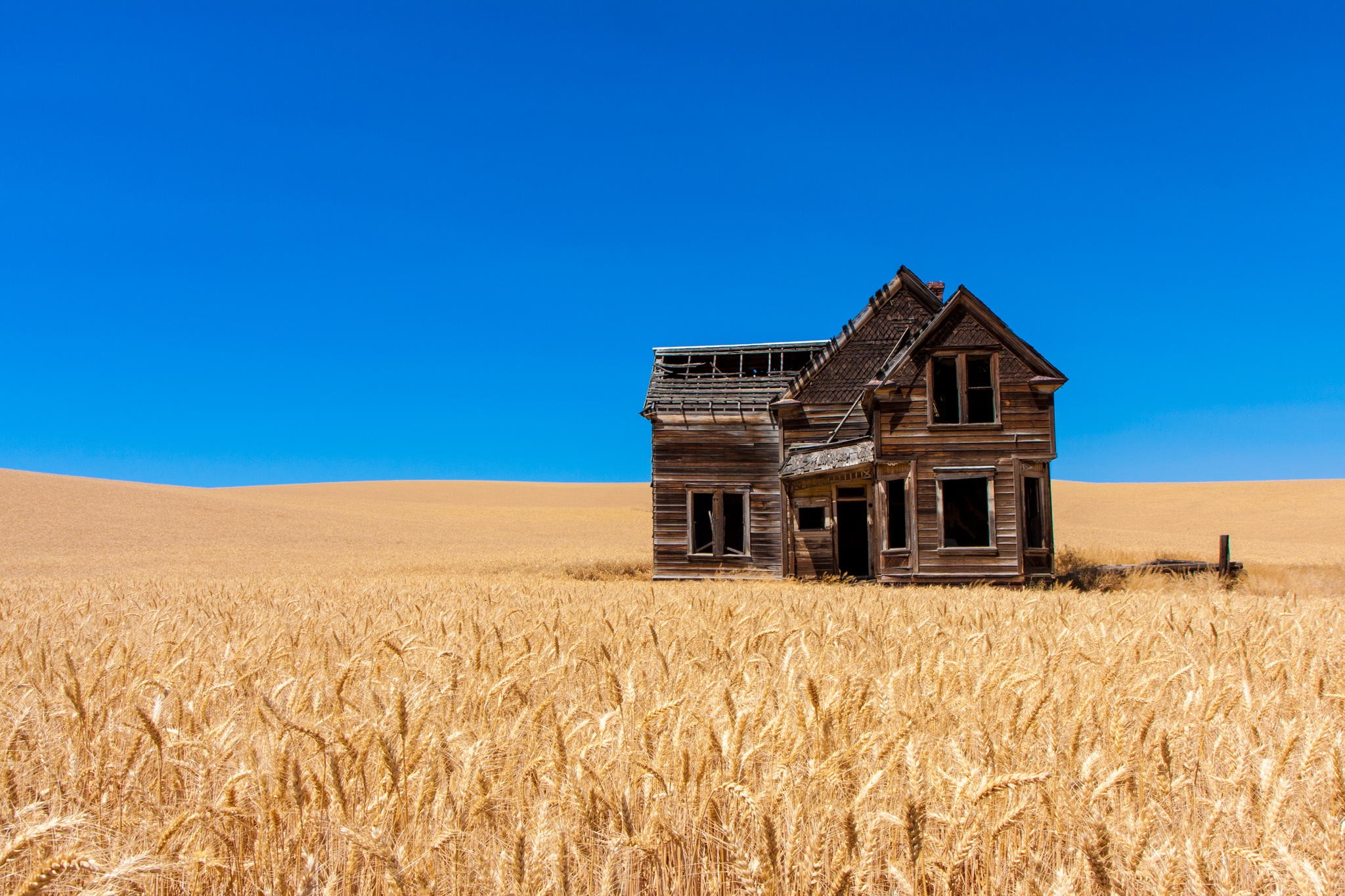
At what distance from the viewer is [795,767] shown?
2.48 metres

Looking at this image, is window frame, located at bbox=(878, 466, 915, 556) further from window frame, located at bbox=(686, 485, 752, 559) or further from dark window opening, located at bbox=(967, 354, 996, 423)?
window frame, located at bbox=(686, 485, 752, 559)

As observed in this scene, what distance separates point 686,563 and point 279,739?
20.9 metres

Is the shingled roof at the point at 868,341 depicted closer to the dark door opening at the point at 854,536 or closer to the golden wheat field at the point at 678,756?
the dark door opening at the point at 854,536

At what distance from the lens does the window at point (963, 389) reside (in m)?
19.0

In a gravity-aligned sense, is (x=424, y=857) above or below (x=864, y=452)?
below

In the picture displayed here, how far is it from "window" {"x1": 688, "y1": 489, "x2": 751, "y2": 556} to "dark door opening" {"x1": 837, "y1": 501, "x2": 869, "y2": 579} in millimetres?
3161

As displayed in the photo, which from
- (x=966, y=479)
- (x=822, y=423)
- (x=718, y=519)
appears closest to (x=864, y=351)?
(x=822, y=423)

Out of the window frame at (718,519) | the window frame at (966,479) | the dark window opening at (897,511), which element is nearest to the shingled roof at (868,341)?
the dark window opening at (897,511)

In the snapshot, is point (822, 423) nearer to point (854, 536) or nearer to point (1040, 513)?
point (854, 536)

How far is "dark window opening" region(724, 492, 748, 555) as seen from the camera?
23.7 m

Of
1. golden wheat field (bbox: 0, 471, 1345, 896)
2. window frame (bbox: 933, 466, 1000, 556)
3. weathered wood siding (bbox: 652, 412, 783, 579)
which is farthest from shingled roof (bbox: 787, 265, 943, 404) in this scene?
golden wheat field (bbox: 0, 471, 1345, 896)

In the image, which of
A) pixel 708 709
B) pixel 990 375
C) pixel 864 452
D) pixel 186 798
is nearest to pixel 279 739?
pixel 186 798

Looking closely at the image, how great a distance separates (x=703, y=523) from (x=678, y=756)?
22376 mm

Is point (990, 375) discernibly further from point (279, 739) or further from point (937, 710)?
point (279, 739)
